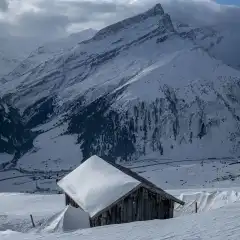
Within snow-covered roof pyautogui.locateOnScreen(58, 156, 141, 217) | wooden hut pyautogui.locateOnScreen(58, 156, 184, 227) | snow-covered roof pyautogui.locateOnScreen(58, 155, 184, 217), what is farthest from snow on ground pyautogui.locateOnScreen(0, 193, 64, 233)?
wooden hut pyautogui.locateOnScreen(58, 156, 184, 227)

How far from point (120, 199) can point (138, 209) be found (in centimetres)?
197

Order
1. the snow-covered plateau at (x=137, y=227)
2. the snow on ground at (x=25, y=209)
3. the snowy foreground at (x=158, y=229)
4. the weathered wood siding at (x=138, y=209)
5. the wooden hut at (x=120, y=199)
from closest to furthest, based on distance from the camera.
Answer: the snowy foreground at (x=158, y=229) < the snow-covered plateau at (x=137, y=227) < the wooden hut at (x=120, y=199) < the weathered wood siding at (x=138, y=209) < the snow on ground at (x=25, y=209)

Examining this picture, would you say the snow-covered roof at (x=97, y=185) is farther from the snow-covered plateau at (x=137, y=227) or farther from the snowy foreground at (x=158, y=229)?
the snowy foreground at (x=158, y=229)

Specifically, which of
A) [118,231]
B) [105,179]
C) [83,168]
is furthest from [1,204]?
[118,231]

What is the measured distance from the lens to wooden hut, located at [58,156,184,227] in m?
33.4

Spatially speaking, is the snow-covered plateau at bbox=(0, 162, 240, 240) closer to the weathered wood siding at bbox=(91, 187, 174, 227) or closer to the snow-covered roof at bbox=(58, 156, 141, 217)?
the snow-covered roof at bbox=(58, 156, 141, 217)

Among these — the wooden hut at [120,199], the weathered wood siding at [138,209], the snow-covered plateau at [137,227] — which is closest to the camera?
the snow-covered plateau at [137,227]

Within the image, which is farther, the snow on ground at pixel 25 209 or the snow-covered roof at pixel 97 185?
the snow on ground at pixel 25 209

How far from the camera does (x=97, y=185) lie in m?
35.3

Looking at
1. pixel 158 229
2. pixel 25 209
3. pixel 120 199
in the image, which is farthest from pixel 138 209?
pixel 25 209

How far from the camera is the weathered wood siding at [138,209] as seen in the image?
1329 inches

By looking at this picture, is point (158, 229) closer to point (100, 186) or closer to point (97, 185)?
point (100, 186)

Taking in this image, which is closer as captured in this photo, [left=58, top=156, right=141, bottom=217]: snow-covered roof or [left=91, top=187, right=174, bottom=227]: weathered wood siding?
[left=58, top=156, right=141, bottom=217]: snow-covered roof

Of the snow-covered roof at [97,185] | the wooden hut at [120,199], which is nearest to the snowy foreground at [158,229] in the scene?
the snow-covered roof at [97,185]
